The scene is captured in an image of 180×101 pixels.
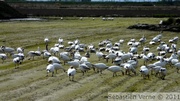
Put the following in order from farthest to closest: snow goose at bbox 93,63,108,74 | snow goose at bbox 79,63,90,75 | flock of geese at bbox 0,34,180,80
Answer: snow goose at bbox 93,63,108,74 < snow goose at bbox 79,63,90,75 < flock of geese at bbox 0,34,180,80

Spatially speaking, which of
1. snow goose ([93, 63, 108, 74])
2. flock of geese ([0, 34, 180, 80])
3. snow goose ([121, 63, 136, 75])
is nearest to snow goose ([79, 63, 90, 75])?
flock of geese ([0, 34, 180, 80])

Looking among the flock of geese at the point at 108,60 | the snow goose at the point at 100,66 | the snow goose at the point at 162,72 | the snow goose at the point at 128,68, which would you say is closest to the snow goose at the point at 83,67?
the flock of geese at the point at 108,60

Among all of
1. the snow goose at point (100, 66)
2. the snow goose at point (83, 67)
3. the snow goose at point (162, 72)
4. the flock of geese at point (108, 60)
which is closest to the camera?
the snow goose at point (162, 72)

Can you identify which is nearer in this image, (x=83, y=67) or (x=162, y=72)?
(x=162, y=72)

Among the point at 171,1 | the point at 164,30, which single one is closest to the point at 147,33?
the point at 164,30

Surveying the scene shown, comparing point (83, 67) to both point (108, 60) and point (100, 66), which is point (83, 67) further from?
point (108, 60)

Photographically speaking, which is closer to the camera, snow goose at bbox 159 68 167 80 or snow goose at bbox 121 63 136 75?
snow goose at bbox 159 68 167 80

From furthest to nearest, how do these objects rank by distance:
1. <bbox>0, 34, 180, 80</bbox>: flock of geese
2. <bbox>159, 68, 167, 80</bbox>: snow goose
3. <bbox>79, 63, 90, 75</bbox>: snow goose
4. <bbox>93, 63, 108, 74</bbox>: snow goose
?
<bbox>93, 63, 108, 74</bbox>: snow goose, <bbox>79, 63, 90, 75</bbox>: snow goose, <bbox>0, 34, 180, 80</bbox>: flock of geese, <bbox>159, 68, 167, 80</bbox>: snow goose

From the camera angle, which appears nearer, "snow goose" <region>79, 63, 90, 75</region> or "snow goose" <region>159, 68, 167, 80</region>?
"snow goose" <region>159, 68, 167, 80</region>

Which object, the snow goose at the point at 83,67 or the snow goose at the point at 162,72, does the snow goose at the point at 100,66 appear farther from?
the snow goose at the point at 162,72

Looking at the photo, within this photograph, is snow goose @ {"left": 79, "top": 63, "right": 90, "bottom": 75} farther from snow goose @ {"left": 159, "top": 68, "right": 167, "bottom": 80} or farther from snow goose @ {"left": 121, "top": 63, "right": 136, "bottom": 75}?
snow goose @ {"left": 159, "top": 68, "right": 167, "bottom": 80}

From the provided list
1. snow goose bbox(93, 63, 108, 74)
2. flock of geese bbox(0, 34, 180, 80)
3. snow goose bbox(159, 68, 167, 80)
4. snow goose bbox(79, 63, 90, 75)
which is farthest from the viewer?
snow goose bbox(93, 63, 108, 74)

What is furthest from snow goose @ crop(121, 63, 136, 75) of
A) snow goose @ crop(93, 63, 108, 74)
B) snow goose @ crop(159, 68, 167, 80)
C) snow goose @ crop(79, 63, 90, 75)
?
snow goose @ crop(79, 63, 90, 75)

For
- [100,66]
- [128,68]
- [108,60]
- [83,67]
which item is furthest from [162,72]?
[108,60]
